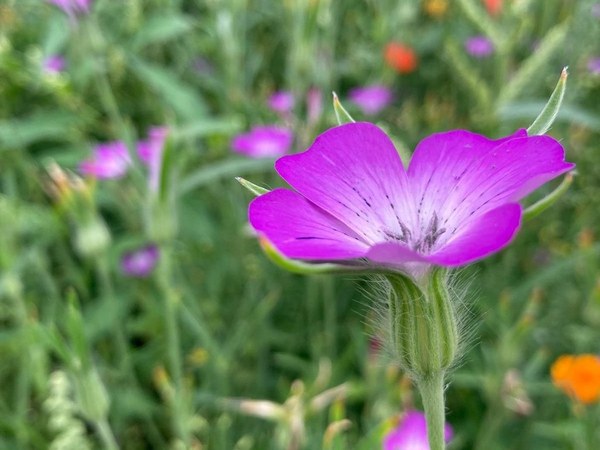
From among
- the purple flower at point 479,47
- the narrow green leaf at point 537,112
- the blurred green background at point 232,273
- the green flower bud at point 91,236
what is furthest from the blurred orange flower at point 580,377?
the purple flower at point 479,47

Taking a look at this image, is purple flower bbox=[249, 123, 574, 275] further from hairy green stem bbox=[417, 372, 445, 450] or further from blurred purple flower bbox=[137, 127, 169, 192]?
blurred purple flower bbox=[137, 127, 169, 192]

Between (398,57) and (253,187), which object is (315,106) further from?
(253,187)

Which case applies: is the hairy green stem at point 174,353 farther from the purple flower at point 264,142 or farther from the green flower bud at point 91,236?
the purple flower at point 264,142

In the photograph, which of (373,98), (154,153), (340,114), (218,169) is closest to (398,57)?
(373,98)

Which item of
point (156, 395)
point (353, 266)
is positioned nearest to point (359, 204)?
point (353, 266)

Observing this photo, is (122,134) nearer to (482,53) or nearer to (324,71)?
(324,71)
